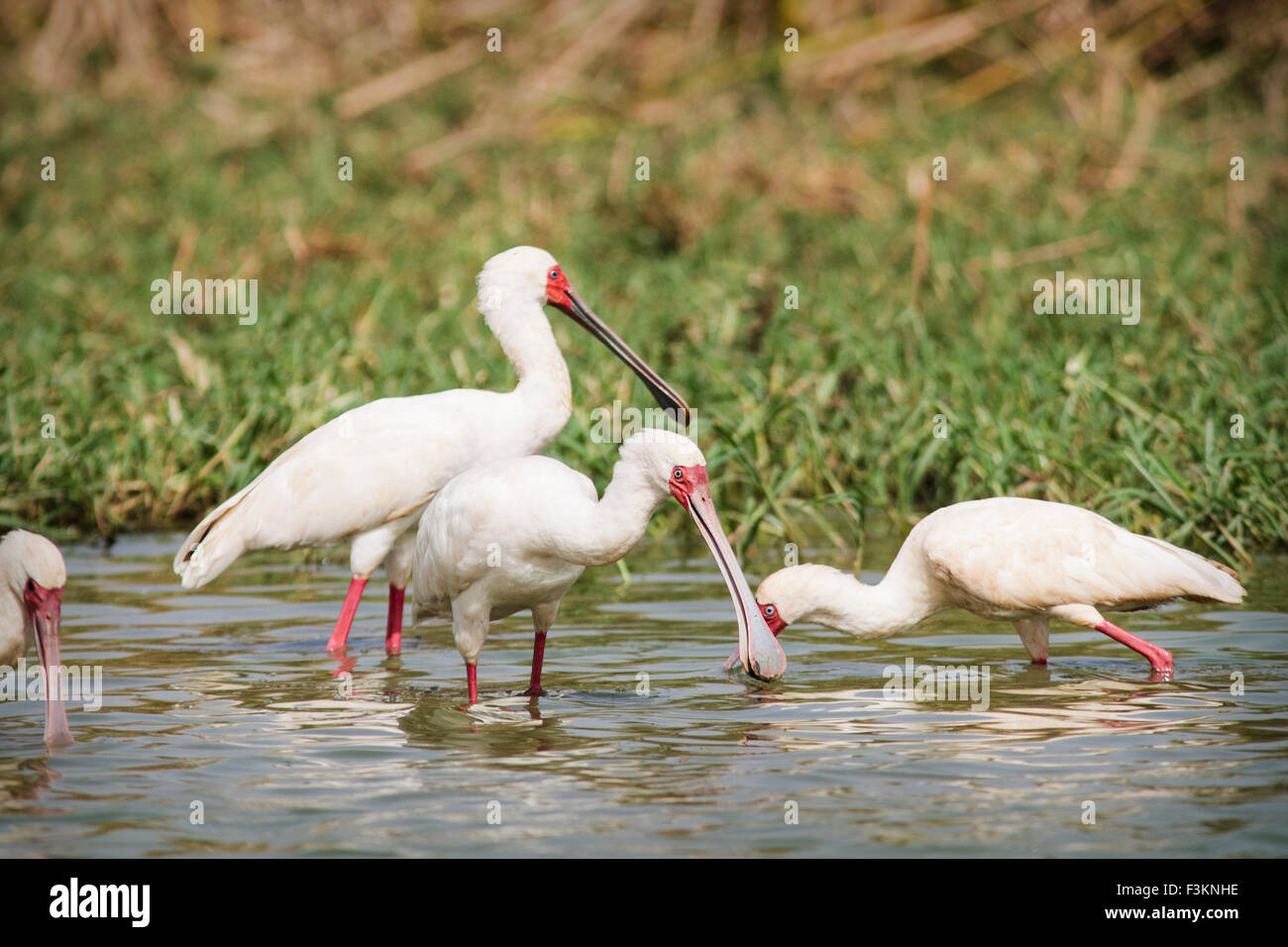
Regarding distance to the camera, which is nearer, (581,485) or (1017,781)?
(1017,781)

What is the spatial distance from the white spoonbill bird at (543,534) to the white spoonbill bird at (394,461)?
0.74 meters

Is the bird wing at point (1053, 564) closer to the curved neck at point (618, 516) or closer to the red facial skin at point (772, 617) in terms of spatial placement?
the red facial skin at point (772, 617)

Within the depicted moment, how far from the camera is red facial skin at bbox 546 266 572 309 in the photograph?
8148mm

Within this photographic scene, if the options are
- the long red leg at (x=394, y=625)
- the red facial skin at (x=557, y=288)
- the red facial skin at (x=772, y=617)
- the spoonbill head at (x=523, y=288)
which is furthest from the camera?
the red facial skin at (x=557, y=288)

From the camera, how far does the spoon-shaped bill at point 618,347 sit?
8273 millimetres

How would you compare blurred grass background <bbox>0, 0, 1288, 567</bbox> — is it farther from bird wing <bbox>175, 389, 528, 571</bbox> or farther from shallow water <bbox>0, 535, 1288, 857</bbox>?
bird wing <bbox>175, 389, 528, 571</bbox>

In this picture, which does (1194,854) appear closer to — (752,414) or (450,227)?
(752,414)

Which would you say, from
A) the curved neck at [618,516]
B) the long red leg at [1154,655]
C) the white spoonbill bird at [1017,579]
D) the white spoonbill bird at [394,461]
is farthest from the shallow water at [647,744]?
the curved neck at [618,516]

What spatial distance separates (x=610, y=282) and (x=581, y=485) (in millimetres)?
7085

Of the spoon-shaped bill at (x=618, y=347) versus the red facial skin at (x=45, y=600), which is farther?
the spoon-shaped bill at (x=618, y=347)

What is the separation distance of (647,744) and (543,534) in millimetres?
784

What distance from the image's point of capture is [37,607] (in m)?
6.04

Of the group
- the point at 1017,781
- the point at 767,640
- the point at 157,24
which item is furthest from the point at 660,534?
the point at 157,24

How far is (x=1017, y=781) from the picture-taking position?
17.4 feet
